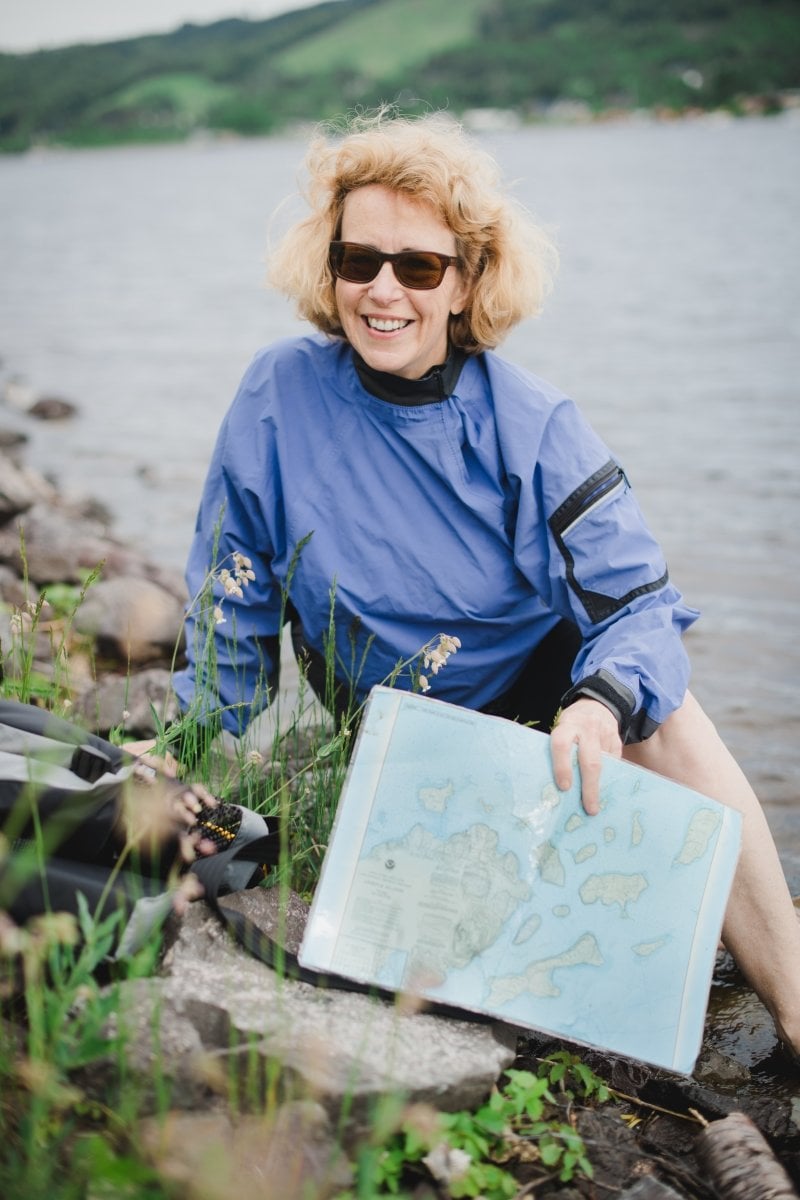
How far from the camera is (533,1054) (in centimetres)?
243

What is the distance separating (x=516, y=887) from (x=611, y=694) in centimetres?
47

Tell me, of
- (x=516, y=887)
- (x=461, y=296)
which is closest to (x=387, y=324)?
(x=461, y=296)

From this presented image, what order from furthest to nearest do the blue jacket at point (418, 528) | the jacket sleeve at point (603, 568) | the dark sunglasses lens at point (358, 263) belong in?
1. the dark sunglasses lens at point (358, 263)
2. the blue jacket at point (418, 528)
3. the jacket sleeve at point (603, 568)

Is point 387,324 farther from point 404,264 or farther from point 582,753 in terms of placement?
point 582,753

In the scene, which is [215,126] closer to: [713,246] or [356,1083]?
[713,246]

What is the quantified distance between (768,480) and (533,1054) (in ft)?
21.9

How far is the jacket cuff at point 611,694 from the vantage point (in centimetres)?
235

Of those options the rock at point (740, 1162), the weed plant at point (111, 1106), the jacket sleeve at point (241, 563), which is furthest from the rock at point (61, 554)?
the rock at point (740, 1162)

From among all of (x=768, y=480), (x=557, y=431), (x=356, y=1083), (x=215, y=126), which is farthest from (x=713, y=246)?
(x=215, y=126)

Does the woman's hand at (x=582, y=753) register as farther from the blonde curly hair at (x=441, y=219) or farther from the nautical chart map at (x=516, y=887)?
the blonde curly hair at (x=441, y=219)

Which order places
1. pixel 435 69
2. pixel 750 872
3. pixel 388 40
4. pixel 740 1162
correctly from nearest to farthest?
Result: 1. pixel 740 1162
2. pixel 750 872
3. pixel 435 69
4. pixel 388 40

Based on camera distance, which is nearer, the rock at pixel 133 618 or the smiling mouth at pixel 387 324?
the smiling mouth at pixel 387 324

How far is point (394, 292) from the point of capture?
2793 millimetres

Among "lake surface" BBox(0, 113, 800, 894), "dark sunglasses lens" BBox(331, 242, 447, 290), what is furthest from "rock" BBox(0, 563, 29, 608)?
"dark sunglasses lens" BBox(331, 242, 447, 290)
